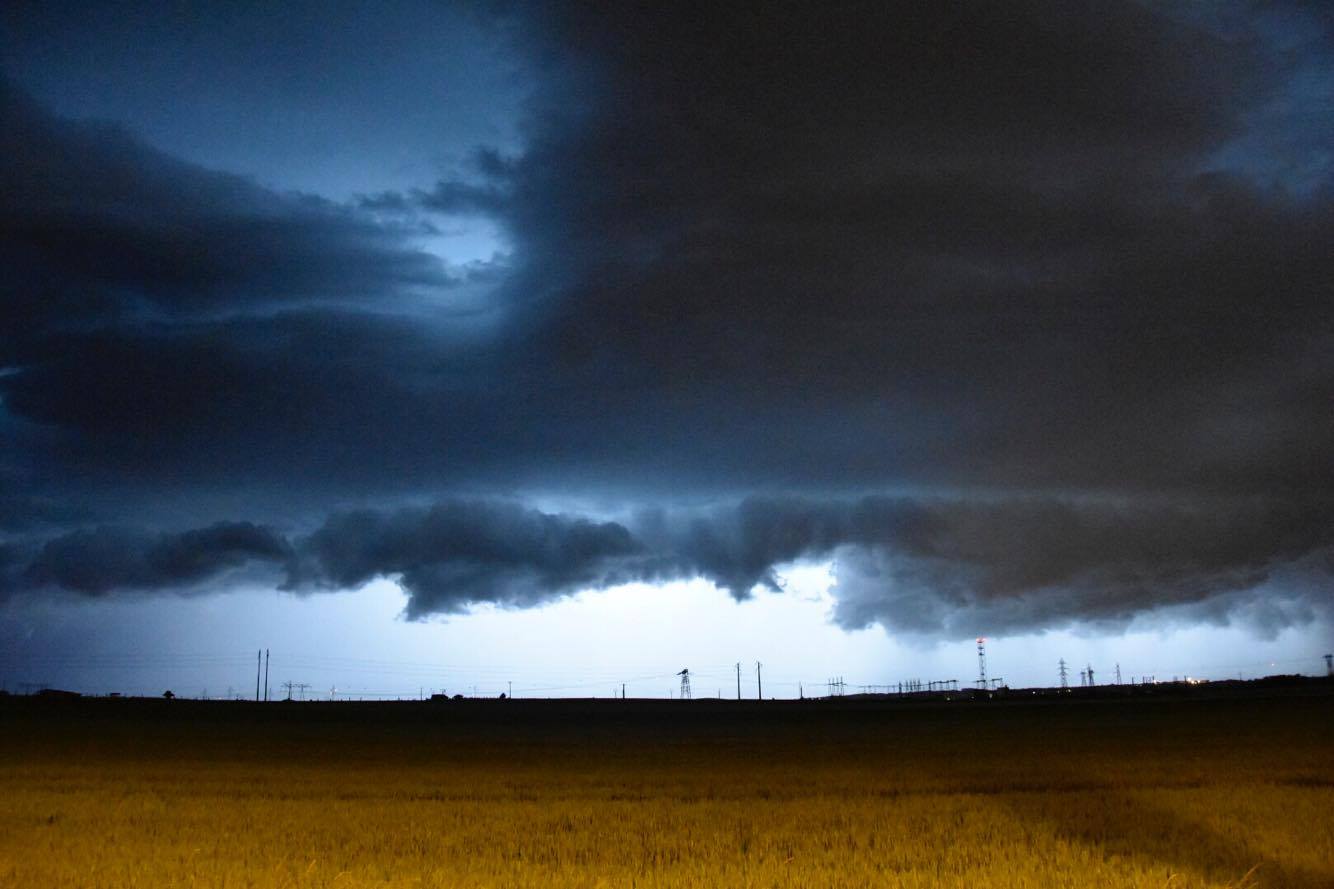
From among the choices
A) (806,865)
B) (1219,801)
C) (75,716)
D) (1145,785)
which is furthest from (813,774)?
(75,716)

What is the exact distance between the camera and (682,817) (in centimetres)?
2698

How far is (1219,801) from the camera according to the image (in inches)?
1145

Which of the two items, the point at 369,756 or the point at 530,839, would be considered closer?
the point at 530,839

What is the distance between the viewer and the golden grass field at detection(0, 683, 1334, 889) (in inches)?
767

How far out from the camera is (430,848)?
22531 mm

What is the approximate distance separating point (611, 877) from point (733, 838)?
4.97 meters

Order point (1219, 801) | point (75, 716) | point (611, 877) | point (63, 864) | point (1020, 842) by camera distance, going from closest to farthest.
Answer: point (611, 877), point (63, 864), point (1020, 842), point (1219, 801), point (75, 716)

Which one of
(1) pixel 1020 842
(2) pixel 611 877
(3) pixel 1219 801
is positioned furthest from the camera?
(3) pixel 1219 801

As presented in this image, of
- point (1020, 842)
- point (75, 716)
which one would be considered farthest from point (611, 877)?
point (75, 716)

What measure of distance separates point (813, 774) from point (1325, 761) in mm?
20034

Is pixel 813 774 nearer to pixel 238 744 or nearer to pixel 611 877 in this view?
pixel 611 877

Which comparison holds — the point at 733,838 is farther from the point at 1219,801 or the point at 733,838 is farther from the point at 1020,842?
the point at 1219,801

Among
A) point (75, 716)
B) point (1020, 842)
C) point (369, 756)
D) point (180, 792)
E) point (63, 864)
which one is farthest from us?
point (75, 716)

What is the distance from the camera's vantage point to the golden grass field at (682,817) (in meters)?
19.5
